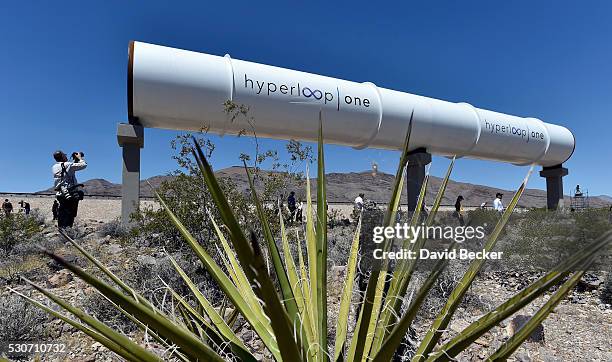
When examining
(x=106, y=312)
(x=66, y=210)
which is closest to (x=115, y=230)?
(x=66, y=210)

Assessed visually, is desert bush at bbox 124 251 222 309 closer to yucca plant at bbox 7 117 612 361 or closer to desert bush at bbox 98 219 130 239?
desert bush at bbox 98 219 130 239

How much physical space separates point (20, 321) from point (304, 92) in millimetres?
6003

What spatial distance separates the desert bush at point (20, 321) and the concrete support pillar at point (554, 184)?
14.7 meters

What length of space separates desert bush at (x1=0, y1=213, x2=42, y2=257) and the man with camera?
1.67ft

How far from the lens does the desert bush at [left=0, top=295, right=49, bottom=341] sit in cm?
310

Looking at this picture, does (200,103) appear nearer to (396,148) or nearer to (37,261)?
(37,261)

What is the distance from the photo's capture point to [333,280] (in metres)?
4.54

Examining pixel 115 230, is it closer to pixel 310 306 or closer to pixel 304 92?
pixel 304 92

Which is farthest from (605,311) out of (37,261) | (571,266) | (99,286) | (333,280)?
(37,261)

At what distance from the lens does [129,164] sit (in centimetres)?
697

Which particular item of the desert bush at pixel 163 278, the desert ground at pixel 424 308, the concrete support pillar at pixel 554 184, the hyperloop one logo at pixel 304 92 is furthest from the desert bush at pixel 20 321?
the concrete support pillar at pixel 554 184

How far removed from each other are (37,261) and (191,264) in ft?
7.19

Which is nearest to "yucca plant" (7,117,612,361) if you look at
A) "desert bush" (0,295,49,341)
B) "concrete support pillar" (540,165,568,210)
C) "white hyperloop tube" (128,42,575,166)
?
"desert bush" (0,295,49,341)

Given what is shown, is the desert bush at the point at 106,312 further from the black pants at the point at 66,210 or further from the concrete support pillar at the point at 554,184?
the concrete support pillar at the point at 554,184
